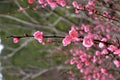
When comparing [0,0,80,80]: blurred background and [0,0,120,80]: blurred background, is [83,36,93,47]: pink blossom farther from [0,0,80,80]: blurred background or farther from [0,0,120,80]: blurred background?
[0,0,80,80]: blurred background

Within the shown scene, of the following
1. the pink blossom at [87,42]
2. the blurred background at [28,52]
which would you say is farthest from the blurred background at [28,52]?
the pink blossom at [87,42]

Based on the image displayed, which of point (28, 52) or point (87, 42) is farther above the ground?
point (87, 42)

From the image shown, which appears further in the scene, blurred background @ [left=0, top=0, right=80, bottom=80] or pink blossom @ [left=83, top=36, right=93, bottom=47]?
blurred background @ [left=0, top=0, right=80, bottom=80]

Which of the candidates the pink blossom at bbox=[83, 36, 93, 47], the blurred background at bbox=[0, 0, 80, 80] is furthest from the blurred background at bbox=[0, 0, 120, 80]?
the pink blossom at bbox=[83, 36, 93, 47]

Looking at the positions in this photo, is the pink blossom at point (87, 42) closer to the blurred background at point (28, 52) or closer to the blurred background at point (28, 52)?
the blurred background at point (28, 52)

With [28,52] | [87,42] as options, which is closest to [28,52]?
[28,52]

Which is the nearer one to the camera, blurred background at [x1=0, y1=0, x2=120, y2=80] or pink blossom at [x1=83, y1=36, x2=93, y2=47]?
pink blossom at [x1=83, y1=36, x2=93, y2=47]

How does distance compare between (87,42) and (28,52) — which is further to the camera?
(28,52)

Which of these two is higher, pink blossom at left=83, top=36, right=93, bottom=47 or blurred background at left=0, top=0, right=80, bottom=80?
pink blossom at left=83, top=36, right=93, bottom=47

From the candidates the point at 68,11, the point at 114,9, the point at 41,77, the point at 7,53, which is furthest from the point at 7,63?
the point at 114,9

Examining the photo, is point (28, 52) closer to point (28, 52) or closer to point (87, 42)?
point (28, 52)

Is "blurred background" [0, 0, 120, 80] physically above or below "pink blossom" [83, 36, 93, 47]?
below

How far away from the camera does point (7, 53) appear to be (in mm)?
11312

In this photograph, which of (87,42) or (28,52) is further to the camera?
(28,52)
